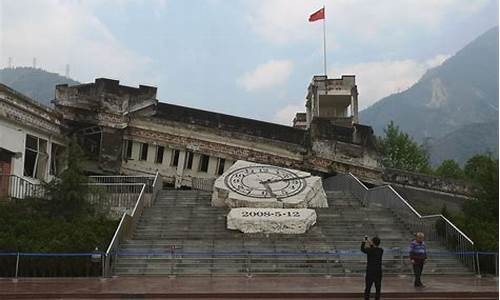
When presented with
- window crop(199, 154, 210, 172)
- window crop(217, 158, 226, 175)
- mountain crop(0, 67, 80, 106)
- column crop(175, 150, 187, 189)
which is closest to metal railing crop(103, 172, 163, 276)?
column crop(175, 150, 187, 189)

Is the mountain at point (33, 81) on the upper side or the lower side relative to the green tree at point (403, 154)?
upper

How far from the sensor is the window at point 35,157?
2339 centimetres

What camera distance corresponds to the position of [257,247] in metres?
16.3

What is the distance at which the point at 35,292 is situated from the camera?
1094cm

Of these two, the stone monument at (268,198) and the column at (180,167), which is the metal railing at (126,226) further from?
the column at (180,167)

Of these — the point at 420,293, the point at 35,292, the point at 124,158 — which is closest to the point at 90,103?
the point at 124,158

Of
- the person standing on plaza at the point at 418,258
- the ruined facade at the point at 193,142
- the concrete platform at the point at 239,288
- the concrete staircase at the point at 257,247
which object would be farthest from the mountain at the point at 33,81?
the person standing on plaza at the point at 418,258

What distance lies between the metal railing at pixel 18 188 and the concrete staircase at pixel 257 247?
4.01 m

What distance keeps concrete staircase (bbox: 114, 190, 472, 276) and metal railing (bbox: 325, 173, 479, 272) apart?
29 cm

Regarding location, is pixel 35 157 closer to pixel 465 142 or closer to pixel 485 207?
pixel 485 207

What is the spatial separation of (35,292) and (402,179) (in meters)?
21.9

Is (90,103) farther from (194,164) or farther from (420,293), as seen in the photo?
(420,293)

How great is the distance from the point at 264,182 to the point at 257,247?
5768 mm

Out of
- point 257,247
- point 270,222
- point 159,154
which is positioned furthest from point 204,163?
point 257,247
